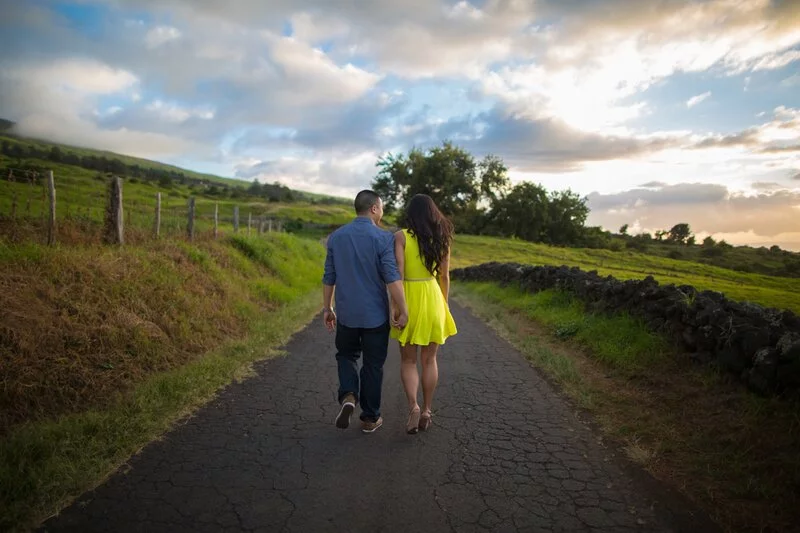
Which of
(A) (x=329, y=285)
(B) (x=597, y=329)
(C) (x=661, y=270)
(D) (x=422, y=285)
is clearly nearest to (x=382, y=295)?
(D) (x=422, y=285)

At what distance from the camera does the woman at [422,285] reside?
4242 millimetres

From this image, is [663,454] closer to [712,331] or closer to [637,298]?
[712,331]

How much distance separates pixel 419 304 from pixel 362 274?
611 mm

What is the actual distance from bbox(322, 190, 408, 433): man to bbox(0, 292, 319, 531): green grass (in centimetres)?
179

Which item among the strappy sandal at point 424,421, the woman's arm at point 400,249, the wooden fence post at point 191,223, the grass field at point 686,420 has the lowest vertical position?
the strappy sandal at point 424,421

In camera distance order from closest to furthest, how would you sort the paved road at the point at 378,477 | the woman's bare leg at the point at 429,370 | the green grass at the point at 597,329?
the paved road at the point at 378,477, the woman's bare leg at the point at 429,370, the green grass at the point at 597,329

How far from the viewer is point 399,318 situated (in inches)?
164

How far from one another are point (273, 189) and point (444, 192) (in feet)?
203

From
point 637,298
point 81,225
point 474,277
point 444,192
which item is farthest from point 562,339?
point 444,192

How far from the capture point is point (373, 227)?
422cm

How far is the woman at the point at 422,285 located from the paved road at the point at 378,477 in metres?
0.51

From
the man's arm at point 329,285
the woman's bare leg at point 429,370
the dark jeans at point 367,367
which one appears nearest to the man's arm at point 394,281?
the dark jeans at point 367,367

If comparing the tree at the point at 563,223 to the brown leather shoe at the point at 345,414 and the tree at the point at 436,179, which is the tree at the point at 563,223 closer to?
the tree at the point at 436,179

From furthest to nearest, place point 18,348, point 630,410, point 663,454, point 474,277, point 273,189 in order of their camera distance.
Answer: point 273,189, point 474,277, point 630,410, point 18,348, point 663,454
